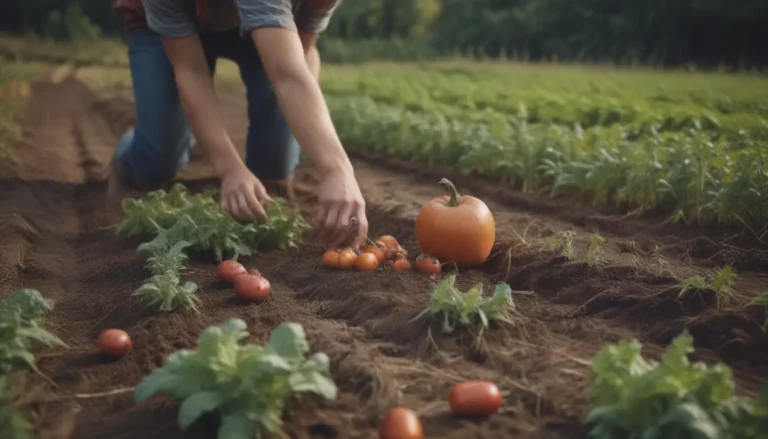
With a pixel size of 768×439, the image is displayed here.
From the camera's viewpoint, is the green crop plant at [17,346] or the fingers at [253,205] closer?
the green crop plant at [17,346]

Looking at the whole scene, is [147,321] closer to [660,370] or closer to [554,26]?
[660,370]

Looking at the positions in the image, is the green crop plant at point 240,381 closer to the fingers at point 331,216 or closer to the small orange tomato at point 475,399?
the small orange tomato at point 475,399

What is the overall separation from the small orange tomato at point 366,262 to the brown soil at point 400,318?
0.50ft

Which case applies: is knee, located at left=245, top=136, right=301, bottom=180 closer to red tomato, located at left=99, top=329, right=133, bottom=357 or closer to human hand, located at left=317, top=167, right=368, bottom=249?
human hand, located at left=317, top=167, right=368, bottom=249

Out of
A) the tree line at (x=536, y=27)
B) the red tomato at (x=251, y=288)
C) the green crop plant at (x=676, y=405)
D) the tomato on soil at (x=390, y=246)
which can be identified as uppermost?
the green crop plant at (x=676, y=405)

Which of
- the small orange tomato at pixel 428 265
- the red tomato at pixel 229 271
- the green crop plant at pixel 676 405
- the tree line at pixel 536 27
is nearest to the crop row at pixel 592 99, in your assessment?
the small orange tomato at pixel 428 265

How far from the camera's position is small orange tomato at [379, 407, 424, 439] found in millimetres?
2127

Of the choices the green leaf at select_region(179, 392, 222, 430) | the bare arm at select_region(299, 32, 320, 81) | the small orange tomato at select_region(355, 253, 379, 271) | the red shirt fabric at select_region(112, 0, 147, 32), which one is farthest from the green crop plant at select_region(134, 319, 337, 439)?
the red shirt fabric at select_region(112, 0, 147, 32)

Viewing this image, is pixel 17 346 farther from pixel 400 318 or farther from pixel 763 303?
pixel 763 303

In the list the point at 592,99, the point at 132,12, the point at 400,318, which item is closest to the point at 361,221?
the point at 400,318

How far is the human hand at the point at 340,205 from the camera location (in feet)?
10.7

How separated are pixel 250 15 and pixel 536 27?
20.0m

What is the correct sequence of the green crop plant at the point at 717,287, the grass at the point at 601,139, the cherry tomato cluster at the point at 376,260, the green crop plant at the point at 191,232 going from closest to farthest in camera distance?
the green crop plant at the point at 717,287
the green crop plant at the point at 191,232
the cherry tomato cluster at the point at 376,260
the grass at the point at 601,139

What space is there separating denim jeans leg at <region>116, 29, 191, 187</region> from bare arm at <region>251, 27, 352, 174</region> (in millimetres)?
1737
